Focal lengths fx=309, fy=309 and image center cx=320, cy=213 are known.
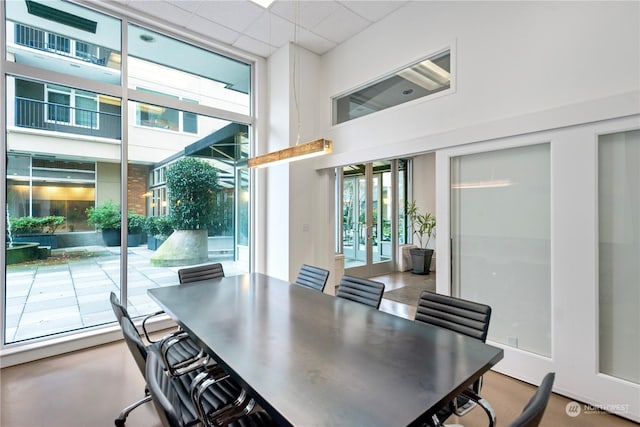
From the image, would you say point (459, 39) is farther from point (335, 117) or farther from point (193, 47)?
point (193, 47)

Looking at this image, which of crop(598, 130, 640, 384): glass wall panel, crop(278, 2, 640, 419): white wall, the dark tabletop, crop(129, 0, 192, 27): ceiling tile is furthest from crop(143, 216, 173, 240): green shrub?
crop(598, 130, 640, 384): glass wall panel

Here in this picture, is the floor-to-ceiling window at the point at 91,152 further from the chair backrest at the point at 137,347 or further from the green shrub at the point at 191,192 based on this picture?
the chair backrest at the point at 137,347

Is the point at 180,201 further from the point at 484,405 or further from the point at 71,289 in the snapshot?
the point at 484,405

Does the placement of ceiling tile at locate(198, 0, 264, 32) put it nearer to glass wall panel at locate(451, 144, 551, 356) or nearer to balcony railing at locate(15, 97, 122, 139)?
balcony railing at locate(15, 97, 122, 139)

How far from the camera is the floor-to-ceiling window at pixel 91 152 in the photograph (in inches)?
126

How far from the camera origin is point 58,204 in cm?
344

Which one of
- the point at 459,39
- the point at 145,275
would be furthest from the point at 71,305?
the point at 459,39

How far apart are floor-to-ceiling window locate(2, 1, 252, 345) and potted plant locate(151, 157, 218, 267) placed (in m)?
0.06

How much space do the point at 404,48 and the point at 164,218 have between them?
3.75 meters

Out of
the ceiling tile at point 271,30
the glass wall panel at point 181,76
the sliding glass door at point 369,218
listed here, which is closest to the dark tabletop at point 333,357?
the glass wall panel at point 181,76

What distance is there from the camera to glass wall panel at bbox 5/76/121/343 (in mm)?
3201

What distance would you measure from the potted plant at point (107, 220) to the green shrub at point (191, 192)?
63 cm

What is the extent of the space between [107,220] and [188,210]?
96 centimetres

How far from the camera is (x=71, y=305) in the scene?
354cm
